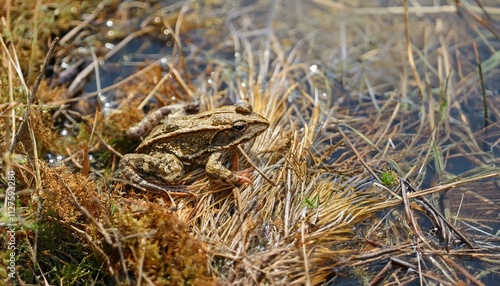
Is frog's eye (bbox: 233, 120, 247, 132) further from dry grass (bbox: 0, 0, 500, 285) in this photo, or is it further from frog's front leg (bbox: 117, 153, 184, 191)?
frog's front leg (bbox: 117, 153, 184, 191)

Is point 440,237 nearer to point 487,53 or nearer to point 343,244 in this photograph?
point 343,244

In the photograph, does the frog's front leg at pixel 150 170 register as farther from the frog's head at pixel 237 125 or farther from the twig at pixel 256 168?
the twig at pixel 256 168

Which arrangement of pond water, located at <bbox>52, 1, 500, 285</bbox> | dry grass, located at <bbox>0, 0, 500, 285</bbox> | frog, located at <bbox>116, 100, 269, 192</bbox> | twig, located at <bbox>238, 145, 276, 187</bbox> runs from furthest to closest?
1. pond water, located at <bbox>52, 1, 500, 285</bbox>
2. frog, located at <bbox>116, 100, 269, 192</bbox>
3. twig, located at <bbox>238, 145, 276, 187</bbox>
4. dry grass, located at <bbox>0, 0, 500, 285</bbox>

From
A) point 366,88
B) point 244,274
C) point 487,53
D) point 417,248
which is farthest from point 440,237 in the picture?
point 487,53

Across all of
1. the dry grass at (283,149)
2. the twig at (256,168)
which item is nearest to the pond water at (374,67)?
the dry grass at (283,149)

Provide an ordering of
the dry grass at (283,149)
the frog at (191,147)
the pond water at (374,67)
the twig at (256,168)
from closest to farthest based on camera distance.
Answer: the dry grass at (283,149)
the twig at (256,168)
the frog at (191,147)
the pond water at (374,67)

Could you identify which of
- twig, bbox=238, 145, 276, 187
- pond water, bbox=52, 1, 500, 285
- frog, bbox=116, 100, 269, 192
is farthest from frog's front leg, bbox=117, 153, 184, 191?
pond water, bbox=52, 1, 500, 285
